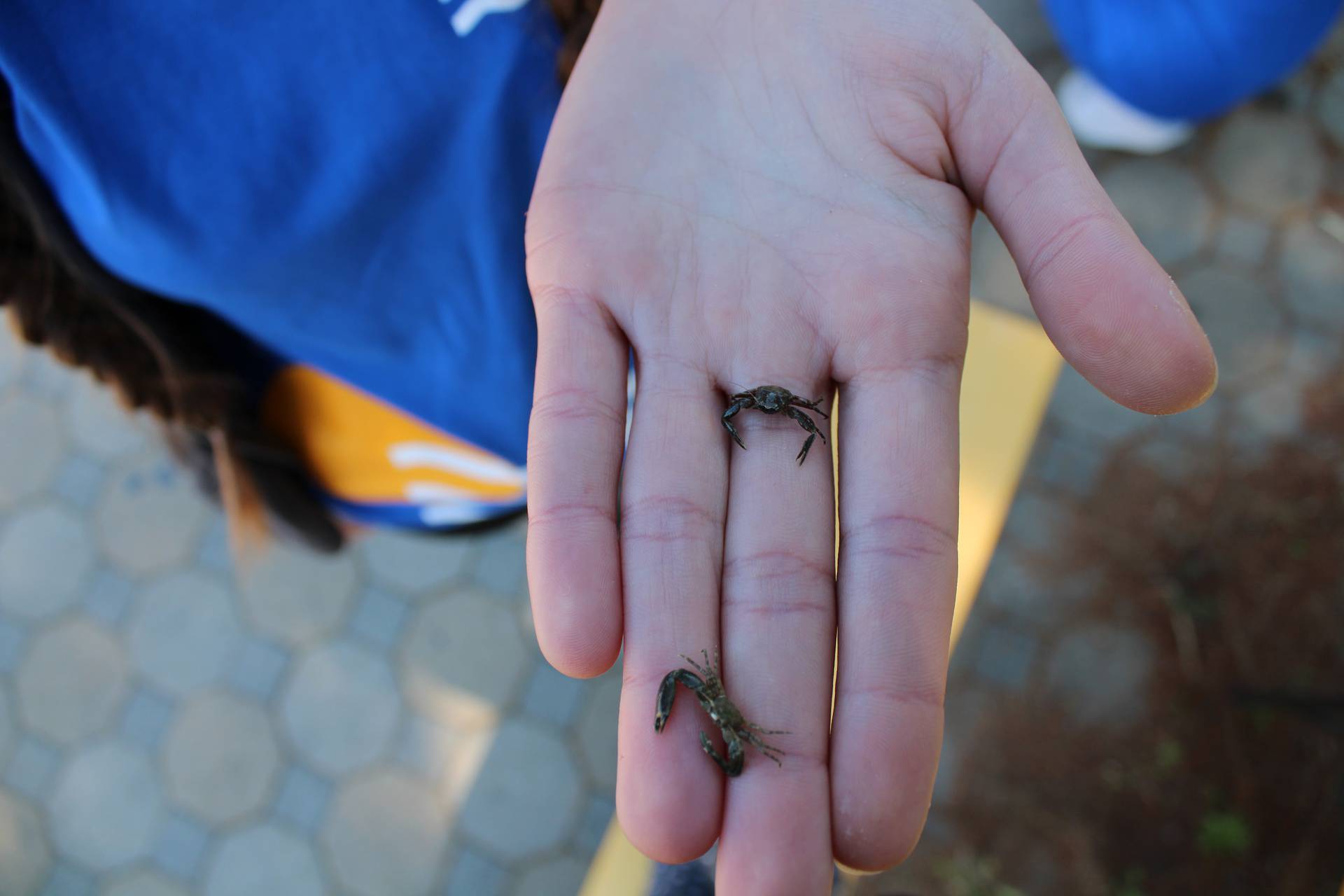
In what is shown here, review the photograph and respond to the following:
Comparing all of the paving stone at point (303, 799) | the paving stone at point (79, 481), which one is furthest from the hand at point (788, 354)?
the paving stone at point (79, 481)

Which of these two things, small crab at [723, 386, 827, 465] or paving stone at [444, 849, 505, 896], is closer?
small crab at [723, 386, 827, 465]

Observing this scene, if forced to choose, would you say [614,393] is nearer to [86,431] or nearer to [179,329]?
[179,329]

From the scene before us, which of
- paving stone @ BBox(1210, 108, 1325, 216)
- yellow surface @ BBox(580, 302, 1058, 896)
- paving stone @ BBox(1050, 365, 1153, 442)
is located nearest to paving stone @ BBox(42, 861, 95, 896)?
yellow surface @ BBox(580, 302, 1058, 896)

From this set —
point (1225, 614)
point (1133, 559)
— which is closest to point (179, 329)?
point (1133, 559)

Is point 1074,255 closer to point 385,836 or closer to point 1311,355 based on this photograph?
point 1311,355

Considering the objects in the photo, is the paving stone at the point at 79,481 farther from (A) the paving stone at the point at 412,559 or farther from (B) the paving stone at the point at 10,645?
(A) the paving stone at the point at 412,559

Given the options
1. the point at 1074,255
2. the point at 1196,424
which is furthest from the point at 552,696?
the point at 1196,424

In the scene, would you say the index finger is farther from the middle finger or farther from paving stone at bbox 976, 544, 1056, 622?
paving stone at bbox 976, 544, 1056, 622
